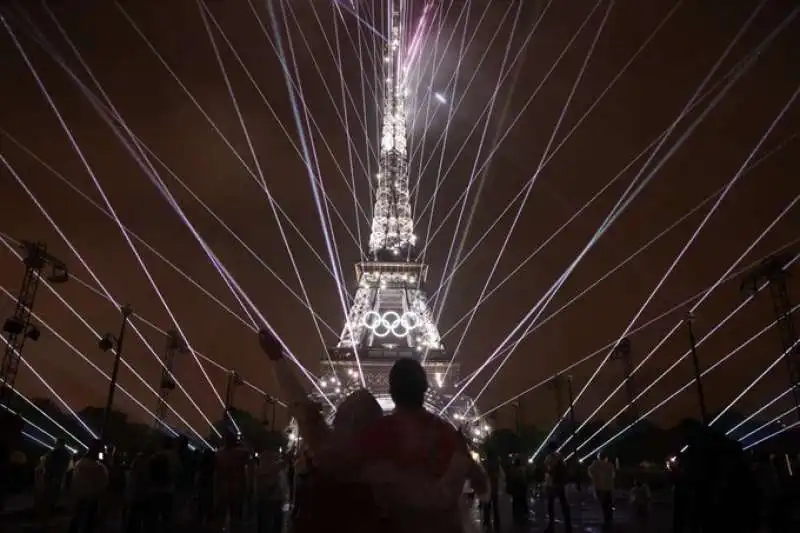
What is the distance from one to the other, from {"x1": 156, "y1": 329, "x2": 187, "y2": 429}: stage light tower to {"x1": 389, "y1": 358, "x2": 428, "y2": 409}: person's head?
2799cm

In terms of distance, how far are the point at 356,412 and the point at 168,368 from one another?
2836 cm

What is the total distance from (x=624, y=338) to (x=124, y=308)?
921 inches

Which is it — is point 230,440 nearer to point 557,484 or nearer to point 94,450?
point 94,450

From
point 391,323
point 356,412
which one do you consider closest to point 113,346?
point 356,412

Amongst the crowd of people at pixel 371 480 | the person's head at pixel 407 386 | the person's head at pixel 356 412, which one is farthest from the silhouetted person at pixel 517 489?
the person's head at pixel 407 386

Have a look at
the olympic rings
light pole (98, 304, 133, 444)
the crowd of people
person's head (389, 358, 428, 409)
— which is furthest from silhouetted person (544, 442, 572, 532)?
the olympic rings

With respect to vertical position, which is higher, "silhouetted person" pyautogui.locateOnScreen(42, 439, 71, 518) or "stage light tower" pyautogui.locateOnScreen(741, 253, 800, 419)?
"stage light tower" pyautogui.locateOnScreen(741, 253, 800, 419)

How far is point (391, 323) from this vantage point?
193 ft

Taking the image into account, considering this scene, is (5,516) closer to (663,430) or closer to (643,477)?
(643,477)

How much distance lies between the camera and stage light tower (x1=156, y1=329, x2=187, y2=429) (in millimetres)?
28672

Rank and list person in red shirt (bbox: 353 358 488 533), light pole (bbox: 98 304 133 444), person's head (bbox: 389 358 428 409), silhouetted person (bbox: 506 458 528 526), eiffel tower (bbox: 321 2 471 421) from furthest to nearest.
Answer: eiffel tower (bbox: 321 2 471 421) → light pole (bbox: 98 304 133 444) → silhouetted person (bbox: 506 458 528 526) → person's head (bbox: 389 358 428 409) → person in red shirt (bbox: 353 358 488 533)

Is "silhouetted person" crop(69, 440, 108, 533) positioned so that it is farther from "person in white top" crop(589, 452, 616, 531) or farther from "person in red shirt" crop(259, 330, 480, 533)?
"person in white top" crop(589, 452, 616, 531)

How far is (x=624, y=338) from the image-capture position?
29.3m

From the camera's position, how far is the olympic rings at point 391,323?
190 ft
